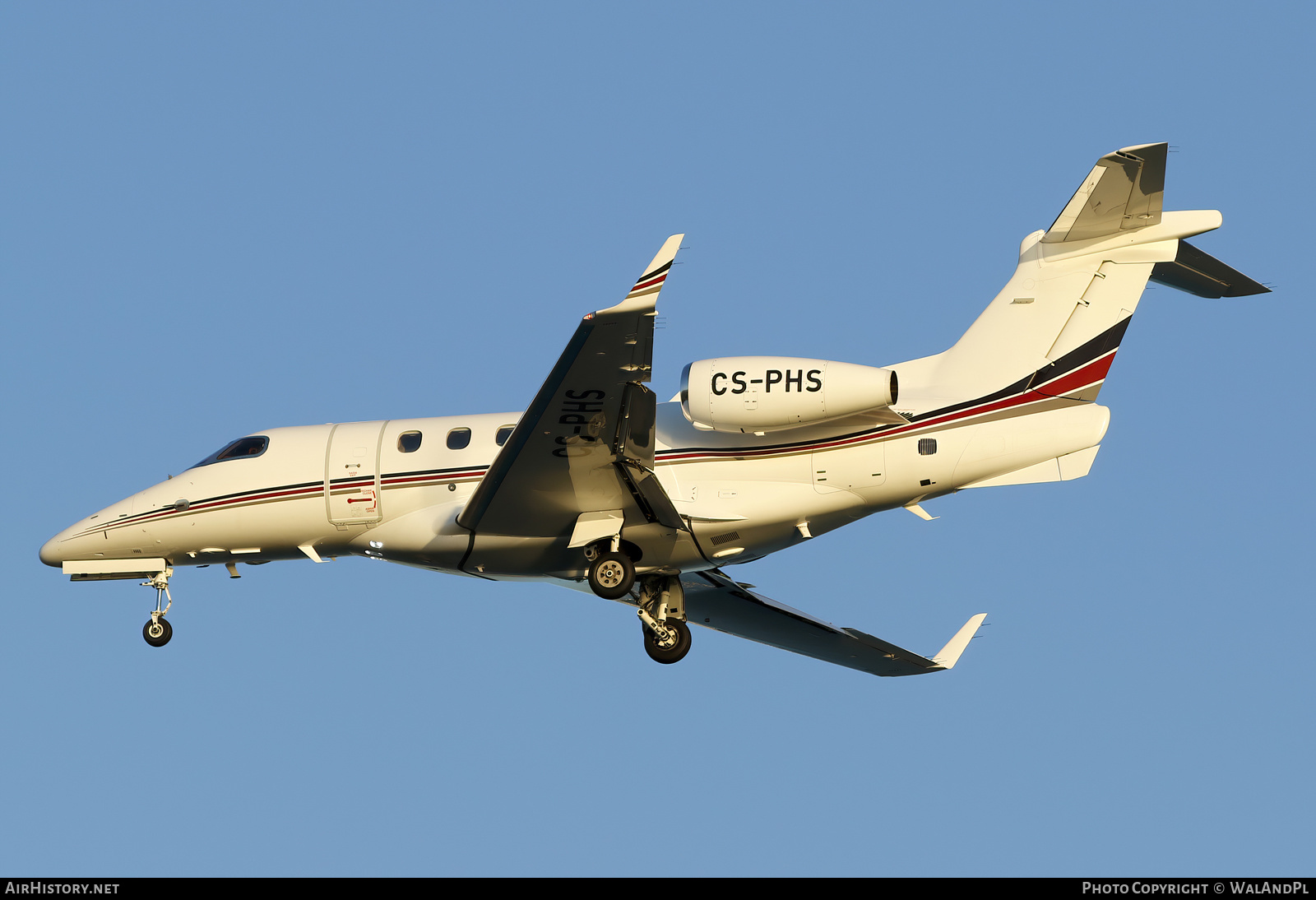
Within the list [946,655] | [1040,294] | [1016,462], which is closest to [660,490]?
[1016,462]

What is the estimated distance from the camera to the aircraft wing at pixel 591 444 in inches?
669

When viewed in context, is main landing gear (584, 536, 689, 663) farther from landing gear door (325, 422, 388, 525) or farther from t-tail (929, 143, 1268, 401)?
t-tail (929, 143, 1268, 401)

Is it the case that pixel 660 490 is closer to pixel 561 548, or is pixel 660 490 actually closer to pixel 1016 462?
pixel 561 548

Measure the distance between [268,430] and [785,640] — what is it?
9046mm

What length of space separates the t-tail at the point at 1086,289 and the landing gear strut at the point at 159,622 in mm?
11623

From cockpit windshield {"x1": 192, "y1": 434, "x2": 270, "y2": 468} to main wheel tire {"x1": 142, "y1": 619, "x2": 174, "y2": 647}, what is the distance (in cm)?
242

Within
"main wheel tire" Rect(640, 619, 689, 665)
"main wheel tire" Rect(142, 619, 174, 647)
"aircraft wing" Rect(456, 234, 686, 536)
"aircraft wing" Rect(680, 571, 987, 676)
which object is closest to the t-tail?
"aircraft wing" Rect(456, 234, 686, 536)

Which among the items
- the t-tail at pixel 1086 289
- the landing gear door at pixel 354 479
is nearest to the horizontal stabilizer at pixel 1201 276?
the t-tail at pixel 1086 289

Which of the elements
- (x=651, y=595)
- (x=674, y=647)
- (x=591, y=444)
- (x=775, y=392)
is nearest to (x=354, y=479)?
(x=591, y=444)

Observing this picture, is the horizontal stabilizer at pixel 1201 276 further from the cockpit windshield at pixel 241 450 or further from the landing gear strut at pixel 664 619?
the cockpit windshield at pixel 241 450

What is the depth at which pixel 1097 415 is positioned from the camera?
19.5 m

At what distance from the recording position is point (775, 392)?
18922 mm

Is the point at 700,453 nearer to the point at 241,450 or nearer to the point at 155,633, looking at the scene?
the point at 241,450
